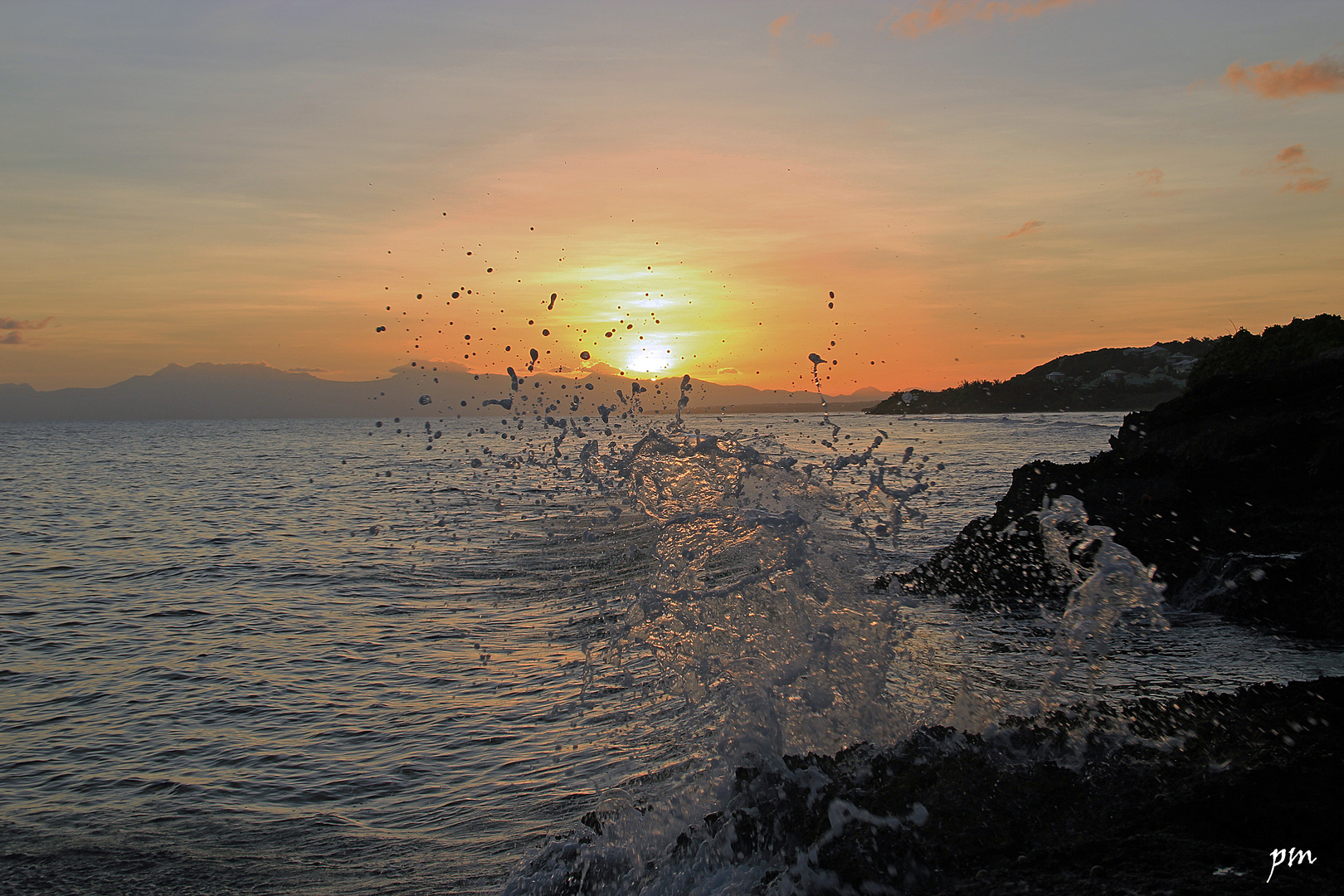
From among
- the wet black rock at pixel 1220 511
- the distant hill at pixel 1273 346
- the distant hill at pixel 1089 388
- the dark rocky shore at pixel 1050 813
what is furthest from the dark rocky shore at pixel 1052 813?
the distant hill at pixel 1089 388

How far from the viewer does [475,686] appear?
9125mm

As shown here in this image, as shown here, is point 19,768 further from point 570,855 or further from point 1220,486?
point 1220,486

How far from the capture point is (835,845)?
441 centimetres

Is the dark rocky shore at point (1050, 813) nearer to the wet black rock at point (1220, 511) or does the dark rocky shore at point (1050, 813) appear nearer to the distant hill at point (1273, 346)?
the wet black rock at point (1220, 511)

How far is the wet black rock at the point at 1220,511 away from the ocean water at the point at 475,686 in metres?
0.90

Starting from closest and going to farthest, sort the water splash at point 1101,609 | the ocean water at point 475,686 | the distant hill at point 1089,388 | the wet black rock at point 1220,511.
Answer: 1. the ocean water at point 475,686
2. the water splash at point 1101,609
3. the wet black rock at point 1220,511
4. the distant hill at point 1089,388

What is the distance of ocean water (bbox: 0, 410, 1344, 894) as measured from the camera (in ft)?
19.2

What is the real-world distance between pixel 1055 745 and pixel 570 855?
326cm

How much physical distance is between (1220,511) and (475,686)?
11414 millimetres

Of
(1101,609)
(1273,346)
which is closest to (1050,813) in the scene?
(1101,609)

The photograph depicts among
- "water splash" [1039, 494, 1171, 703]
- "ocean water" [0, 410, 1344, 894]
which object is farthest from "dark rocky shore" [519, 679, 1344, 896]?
"water splash" [1039, 494, 1171, 703]

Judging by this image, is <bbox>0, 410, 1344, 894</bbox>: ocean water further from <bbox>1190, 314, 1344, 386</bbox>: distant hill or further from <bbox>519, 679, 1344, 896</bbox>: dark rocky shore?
<bbox>1190, 314, 1344, 386</bbox>: distant hill

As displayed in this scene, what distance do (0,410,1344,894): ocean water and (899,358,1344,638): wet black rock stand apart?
90 cm

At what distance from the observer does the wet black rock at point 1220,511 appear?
1012 cm
